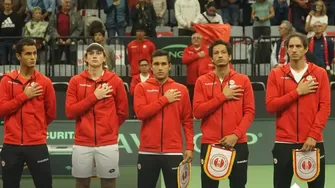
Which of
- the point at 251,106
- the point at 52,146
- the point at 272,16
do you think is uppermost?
the point at 272,16

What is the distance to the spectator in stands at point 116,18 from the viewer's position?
19422 millimetres

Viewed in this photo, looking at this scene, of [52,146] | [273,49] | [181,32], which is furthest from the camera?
[181,32]

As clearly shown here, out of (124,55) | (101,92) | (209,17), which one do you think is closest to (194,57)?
(124,55)

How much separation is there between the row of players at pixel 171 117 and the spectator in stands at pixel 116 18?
371 inches

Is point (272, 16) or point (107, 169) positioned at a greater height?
point (272, 16)

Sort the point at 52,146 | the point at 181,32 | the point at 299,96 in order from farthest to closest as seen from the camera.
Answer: the point at 181,32 → the point at 52,146 → the point at 299,96

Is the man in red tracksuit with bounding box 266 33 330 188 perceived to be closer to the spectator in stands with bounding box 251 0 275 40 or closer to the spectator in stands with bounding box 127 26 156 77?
the spectator in stands with bounding box 127 26 156 77

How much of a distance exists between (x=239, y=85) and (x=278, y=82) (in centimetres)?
45

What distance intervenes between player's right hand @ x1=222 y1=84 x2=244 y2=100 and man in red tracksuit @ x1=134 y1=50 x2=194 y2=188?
510 mm

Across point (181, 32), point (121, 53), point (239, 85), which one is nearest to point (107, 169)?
point (239, 85)

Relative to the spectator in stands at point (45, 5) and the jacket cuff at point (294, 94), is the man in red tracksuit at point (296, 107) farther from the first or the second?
the spectator in stands at point (45, 5)

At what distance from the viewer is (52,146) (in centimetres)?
1338

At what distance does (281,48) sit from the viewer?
1631 centimetres

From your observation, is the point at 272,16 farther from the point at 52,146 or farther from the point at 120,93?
the point at 120,93
